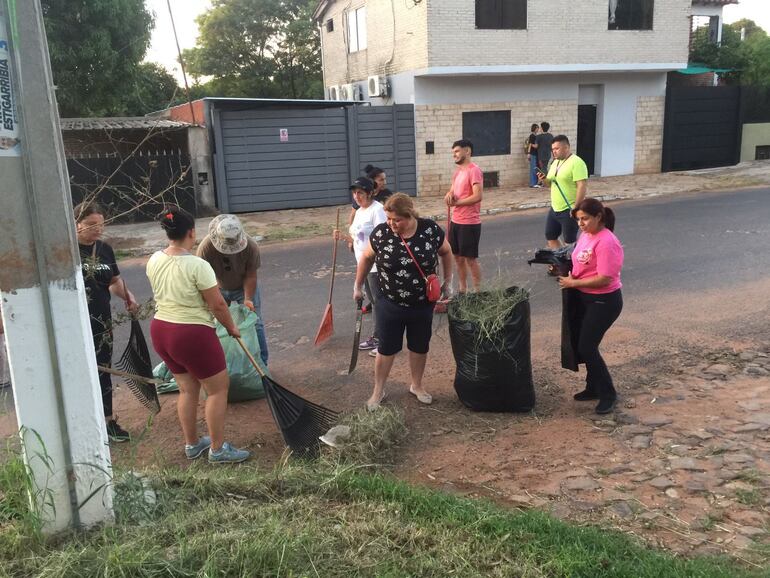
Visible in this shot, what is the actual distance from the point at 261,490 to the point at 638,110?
2057 cm

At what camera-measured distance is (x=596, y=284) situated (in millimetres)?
4688

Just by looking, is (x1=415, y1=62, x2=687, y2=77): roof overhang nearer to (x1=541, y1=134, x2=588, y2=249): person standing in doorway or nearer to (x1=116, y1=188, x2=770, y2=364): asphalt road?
(x1=116, y1=188, x2=770, y2=364): asphalt road

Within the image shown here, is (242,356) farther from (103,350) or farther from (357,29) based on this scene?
(357,29)

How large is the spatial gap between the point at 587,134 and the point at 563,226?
45.4ft

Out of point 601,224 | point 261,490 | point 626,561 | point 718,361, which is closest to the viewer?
point 626,561

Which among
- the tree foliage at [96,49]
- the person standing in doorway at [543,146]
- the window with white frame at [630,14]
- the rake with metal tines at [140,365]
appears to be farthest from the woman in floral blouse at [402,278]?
the window with white frame at [630,14]

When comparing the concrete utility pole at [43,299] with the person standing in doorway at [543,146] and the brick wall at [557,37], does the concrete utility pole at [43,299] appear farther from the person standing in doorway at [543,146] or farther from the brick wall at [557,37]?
the person standing in doorway at [543,146]

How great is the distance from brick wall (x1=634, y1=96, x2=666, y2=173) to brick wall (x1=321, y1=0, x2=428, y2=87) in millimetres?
7557

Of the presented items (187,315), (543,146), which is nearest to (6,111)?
(187,315)

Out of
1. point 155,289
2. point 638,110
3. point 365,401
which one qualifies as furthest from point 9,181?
point 638,110

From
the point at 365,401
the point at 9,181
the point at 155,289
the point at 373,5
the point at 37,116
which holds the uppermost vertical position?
the point at 373,5

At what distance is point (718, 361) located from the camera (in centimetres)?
584

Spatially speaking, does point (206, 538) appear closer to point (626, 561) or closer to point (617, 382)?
point (626, 561)

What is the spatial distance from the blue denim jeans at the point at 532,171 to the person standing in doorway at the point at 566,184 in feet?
36.0
